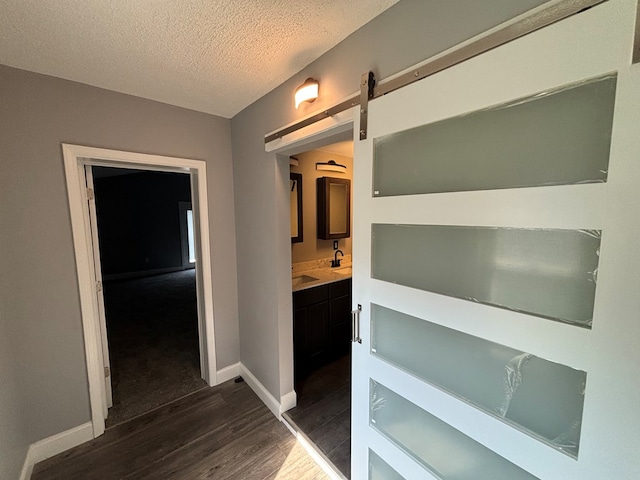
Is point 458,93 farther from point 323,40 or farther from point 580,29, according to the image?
point 323,40

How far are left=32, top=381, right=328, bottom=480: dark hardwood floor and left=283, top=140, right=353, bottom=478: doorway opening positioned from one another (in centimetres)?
19

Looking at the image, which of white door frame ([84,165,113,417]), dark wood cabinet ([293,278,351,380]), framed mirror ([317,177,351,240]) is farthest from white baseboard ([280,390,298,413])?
framed mirror ([317,177,351,240])

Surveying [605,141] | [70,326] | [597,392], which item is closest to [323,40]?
[605,141]

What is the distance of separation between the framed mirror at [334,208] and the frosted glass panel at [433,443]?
2.16 metres

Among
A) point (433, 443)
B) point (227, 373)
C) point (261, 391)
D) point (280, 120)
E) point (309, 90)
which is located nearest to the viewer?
point (433, 443)

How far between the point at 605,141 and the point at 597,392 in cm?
66

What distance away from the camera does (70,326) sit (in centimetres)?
183

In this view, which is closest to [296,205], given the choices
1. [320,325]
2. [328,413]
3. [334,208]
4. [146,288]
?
[334,208]

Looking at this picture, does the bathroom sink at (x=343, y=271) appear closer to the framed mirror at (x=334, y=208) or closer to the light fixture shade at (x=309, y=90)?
the framed mirror at (x=334, y=208)

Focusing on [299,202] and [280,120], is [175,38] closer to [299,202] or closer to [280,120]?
[280,120]

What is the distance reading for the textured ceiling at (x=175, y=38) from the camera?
114cm

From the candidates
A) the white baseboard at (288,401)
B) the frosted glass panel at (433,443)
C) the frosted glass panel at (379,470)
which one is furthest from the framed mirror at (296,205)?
the frosted glass panel at (379,470)

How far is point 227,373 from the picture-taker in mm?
2580

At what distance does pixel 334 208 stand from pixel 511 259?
255 centimetres
